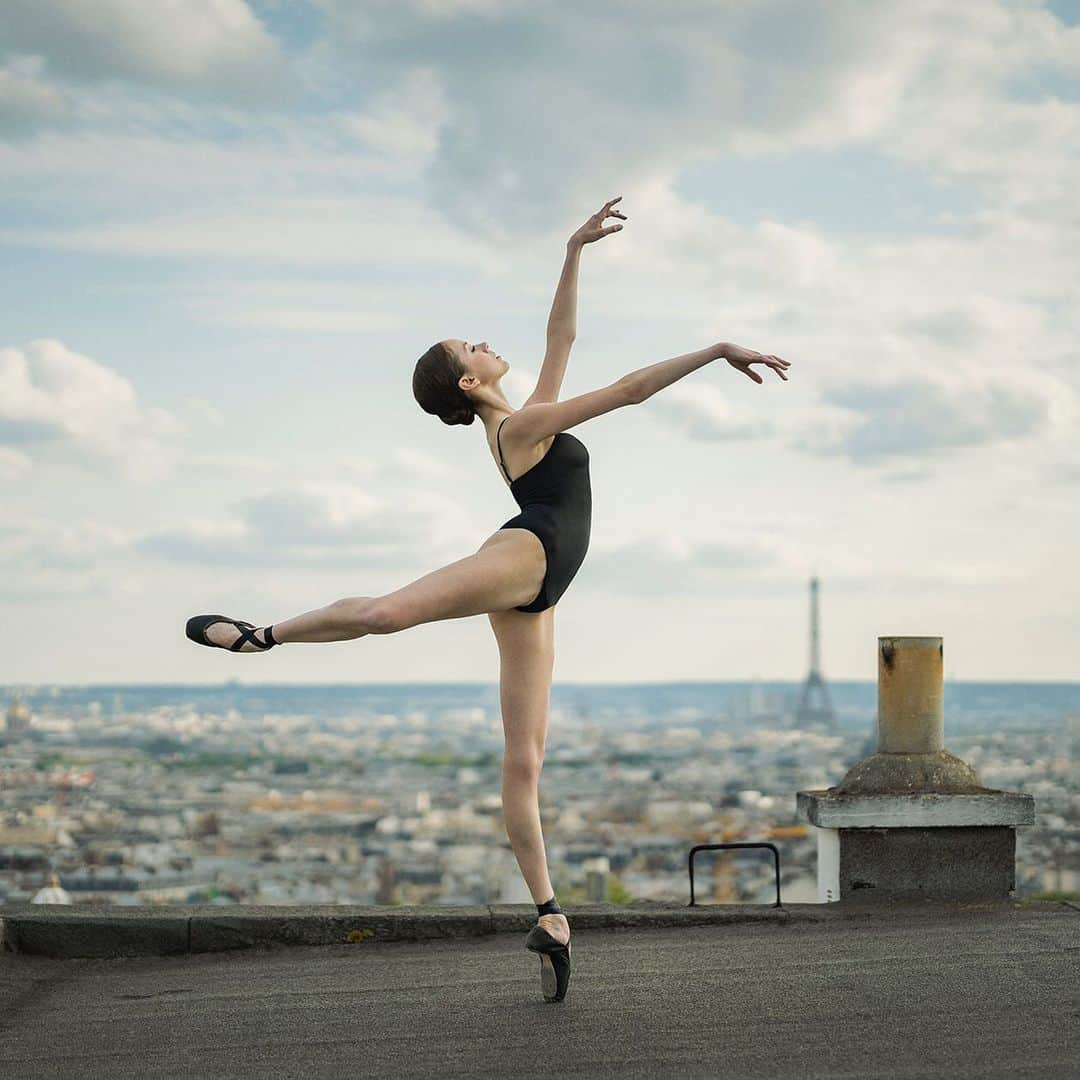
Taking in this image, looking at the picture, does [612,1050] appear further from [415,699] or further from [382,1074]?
[415,699]

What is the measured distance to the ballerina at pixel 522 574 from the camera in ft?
16.3

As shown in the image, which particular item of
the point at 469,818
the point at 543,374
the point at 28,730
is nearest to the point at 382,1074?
the point at 543,374

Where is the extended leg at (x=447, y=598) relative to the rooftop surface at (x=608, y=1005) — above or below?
above

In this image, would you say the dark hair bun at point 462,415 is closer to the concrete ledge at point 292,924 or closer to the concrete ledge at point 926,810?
the concrete ledge at point 292,924

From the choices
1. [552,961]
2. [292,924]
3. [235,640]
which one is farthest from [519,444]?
[292,924]

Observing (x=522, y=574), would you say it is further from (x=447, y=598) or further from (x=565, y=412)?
(x=565, y=412)

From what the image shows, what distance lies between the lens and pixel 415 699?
419 feet

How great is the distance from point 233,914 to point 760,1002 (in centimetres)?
285

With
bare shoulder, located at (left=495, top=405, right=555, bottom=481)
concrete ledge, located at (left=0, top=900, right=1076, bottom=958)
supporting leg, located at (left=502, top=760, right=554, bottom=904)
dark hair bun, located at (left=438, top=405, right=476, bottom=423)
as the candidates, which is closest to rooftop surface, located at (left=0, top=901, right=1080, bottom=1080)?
concrete ledge, located at (left=0, top=900, right=1076, bottom=958)

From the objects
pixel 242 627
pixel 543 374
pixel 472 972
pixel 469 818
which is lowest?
pixel 469 818

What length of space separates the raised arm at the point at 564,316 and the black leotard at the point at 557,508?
27cm

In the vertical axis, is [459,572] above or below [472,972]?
above

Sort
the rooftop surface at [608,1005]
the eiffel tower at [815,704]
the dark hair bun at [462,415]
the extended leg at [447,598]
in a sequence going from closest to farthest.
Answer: the rooftop surface at [608,1005]
the extended leg at [447,598]
the dark hair bun at [462,415]
the eiffel tower at [815,704]

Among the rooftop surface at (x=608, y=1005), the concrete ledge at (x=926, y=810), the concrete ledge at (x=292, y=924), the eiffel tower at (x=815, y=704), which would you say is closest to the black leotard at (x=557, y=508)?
the rooftop surface at (x=608, y=1005)
